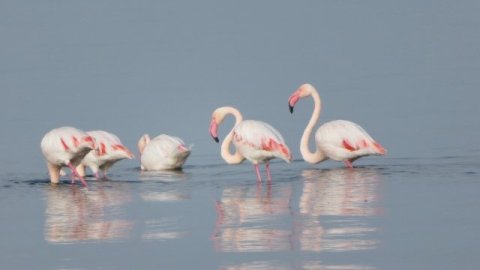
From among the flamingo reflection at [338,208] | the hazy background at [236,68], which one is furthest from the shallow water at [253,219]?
the hazy background at [236,68]

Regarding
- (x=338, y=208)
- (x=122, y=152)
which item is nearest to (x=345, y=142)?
(x=122, y=152)

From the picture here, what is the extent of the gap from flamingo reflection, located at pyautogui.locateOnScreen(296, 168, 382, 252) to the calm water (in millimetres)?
22

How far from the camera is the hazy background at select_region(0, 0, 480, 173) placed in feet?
64.0

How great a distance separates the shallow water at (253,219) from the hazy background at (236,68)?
1671 mm

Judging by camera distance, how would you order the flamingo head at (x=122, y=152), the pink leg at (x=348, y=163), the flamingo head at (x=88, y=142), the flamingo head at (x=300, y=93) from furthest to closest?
the flamingo head at (x=300, y=93) < the flamingo head at (x=122, y=152) < the pink leg at (x=348, y=163) < the flamingo head at (x=88, y=142)

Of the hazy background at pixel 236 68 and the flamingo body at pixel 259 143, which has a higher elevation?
the hazy background at pixel 236 68

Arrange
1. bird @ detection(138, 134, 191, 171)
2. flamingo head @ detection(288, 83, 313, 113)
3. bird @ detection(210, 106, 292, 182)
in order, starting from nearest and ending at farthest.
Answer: bird @ detection(210, 106, 292, 182), bird @ detection(138, 134, 191, 171), flamingo head @ detection(288, 83, 313, 113)

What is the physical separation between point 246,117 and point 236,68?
14.8 feet

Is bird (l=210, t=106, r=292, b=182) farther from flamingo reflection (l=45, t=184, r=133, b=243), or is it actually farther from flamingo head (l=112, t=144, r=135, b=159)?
flamingo reflection (l=45, t=184, r=133, b=243)

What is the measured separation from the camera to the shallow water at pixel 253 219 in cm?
1021

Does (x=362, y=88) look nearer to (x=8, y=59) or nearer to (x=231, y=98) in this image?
(x=231, y=98)

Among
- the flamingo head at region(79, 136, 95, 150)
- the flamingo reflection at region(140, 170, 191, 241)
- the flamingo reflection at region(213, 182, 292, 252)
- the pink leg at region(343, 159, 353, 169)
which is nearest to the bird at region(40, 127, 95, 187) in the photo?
the flamingo head at region(79, 136, 95, 150)

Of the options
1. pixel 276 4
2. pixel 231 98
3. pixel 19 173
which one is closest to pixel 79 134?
pixel 19 173

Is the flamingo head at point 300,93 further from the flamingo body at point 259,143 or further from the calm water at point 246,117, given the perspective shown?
the flamingo body at point 259,143
